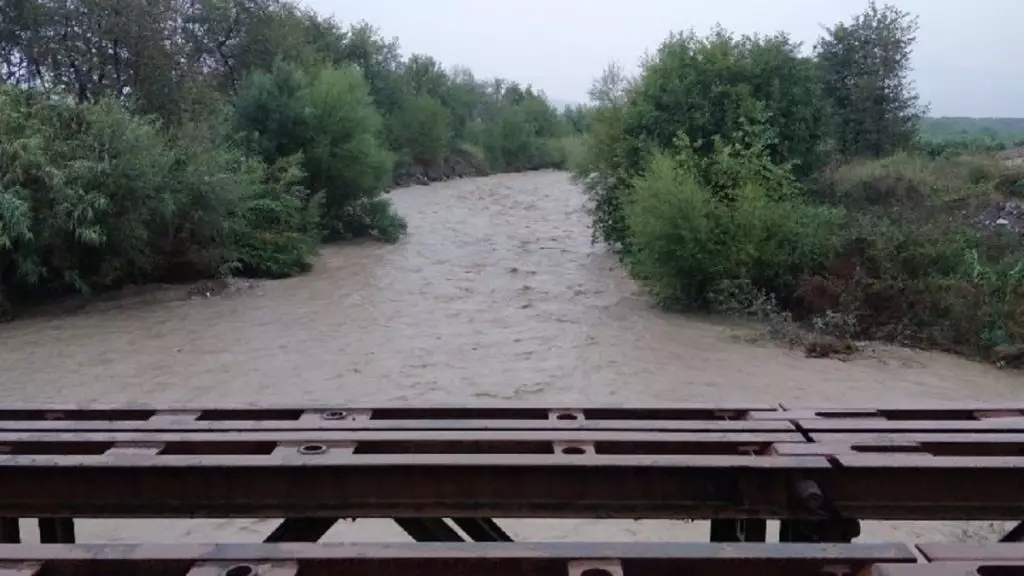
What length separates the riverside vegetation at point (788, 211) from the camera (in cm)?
1248

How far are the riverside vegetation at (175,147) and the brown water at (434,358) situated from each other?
1057 mm

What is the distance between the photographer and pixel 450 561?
7.27 ft

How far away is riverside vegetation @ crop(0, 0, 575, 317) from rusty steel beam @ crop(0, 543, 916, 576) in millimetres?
11364

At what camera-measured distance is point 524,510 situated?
2861 mm

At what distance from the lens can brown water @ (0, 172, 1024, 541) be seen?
944 cm

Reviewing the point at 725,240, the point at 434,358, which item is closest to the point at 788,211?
the point at 725,240

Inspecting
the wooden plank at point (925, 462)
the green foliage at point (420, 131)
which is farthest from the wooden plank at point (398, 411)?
the green foliage at point (420, 131)

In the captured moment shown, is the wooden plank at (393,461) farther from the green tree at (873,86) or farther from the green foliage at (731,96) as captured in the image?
the green tree at (873,86)

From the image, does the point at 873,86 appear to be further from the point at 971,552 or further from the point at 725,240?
the point at 971,552

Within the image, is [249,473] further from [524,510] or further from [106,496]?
[524,510]

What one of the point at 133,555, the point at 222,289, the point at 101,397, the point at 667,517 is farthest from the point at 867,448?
the point at 222,289

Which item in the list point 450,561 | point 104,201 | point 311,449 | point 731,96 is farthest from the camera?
point 731,96

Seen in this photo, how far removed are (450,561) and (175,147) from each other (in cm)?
1457

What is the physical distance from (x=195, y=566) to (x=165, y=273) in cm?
1438
